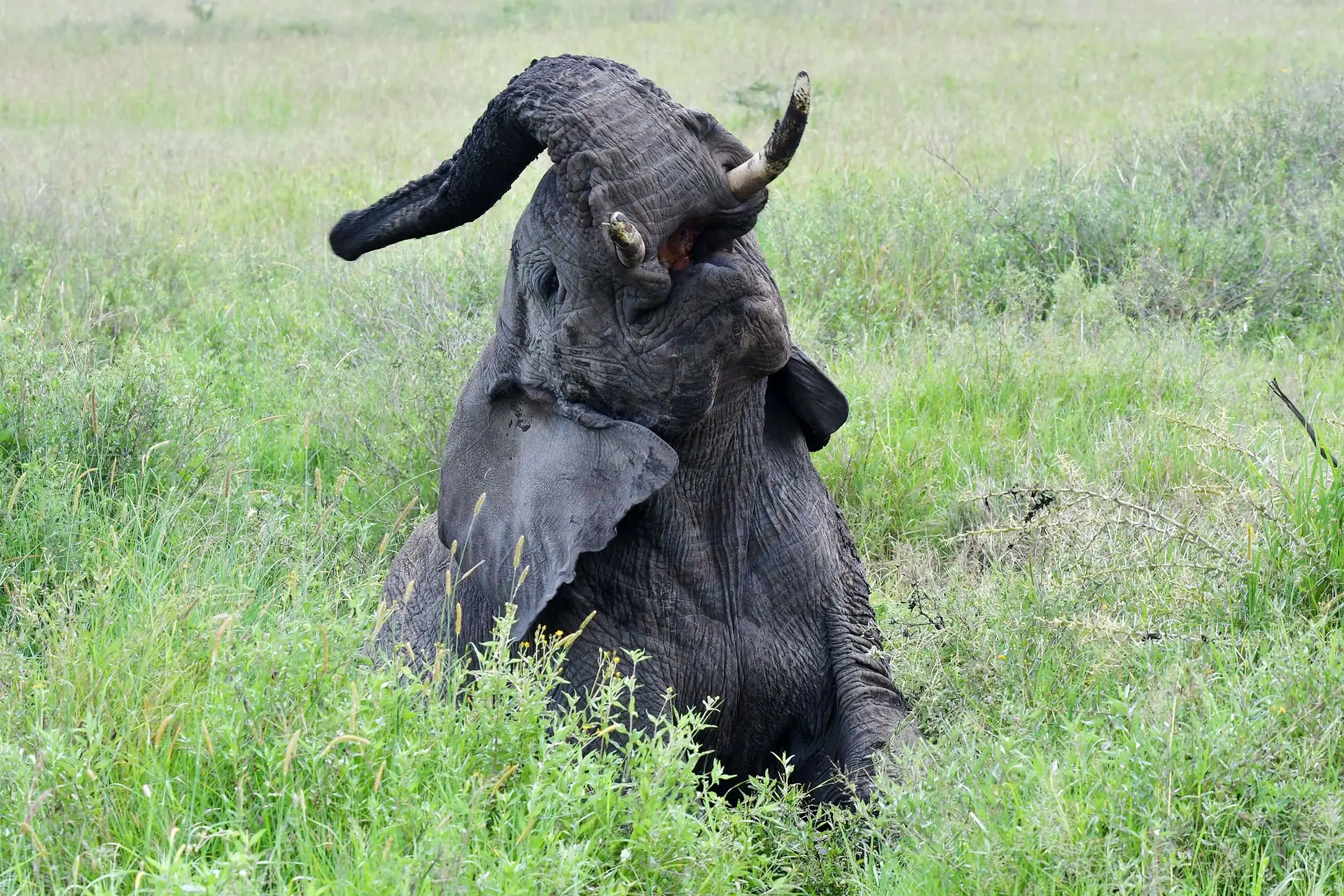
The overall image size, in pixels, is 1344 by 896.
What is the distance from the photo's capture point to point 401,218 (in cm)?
375

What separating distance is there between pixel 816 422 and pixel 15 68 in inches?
745

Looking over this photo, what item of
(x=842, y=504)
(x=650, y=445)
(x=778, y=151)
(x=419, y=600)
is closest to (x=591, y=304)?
(x=650, y=445)

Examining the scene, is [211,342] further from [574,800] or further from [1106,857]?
[1106,857]

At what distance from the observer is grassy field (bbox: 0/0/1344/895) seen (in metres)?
2.96

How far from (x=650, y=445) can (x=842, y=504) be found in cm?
277

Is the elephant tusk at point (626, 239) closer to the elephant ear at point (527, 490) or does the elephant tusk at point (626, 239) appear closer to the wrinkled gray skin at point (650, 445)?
the wrinkled gray skin at point (650, 445)

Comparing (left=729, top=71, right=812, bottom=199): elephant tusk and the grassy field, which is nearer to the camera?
(left=729, top=71, right=812, bottom=199): elephant tusk

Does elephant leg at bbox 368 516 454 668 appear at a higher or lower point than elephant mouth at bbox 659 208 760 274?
lower

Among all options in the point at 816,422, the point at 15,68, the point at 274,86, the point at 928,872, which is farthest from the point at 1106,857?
the point at 15,68

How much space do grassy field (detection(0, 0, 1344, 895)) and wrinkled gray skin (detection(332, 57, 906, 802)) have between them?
0.24 meters

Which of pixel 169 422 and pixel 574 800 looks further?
pixel 169 422

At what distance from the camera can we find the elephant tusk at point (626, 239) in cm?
296

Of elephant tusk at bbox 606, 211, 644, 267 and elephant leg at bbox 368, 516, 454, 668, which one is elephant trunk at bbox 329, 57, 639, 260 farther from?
elephant leg at bbox 368, 516, 454, 668

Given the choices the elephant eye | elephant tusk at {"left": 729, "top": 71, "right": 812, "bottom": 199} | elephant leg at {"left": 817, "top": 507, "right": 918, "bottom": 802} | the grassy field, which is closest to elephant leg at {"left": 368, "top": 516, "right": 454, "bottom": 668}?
the grassy field
